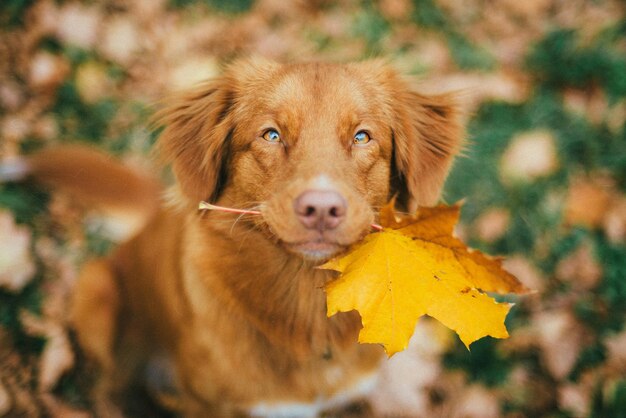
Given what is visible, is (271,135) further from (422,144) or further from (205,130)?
(422,144)

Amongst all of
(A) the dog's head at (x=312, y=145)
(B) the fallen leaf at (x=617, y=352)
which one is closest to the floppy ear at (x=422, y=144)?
(A) the dog's head at (x=312, y=145)

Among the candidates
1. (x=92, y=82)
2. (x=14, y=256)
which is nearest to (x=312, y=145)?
(x=14, y=256)

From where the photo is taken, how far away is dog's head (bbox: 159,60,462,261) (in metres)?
1.77

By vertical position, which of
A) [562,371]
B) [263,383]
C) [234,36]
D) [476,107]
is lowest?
[562,371]

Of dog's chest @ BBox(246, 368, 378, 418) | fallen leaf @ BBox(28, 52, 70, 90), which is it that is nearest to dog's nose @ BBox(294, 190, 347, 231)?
dog's chest @ BBox(246, 368, 378, 418)

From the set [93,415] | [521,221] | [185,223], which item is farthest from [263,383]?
[521,221]

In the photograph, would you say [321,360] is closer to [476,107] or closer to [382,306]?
[382,306]

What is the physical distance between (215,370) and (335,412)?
3.42ft

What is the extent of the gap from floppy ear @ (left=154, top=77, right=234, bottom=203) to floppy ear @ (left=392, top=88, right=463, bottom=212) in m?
0.80

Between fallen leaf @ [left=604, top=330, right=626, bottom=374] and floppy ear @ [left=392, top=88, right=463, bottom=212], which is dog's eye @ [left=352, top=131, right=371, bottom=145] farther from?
fallen leaf @ [left=604, top=330, right=626, bottom=374]

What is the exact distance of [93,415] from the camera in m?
3.00

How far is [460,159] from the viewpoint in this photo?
3686 mm

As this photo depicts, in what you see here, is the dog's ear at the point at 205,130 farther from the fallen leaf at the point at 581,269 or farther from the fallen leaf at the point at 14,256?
the fallen leaf at the point at 581,269

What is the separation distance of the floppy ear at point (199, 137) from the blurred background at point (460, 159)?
58.9 inches
